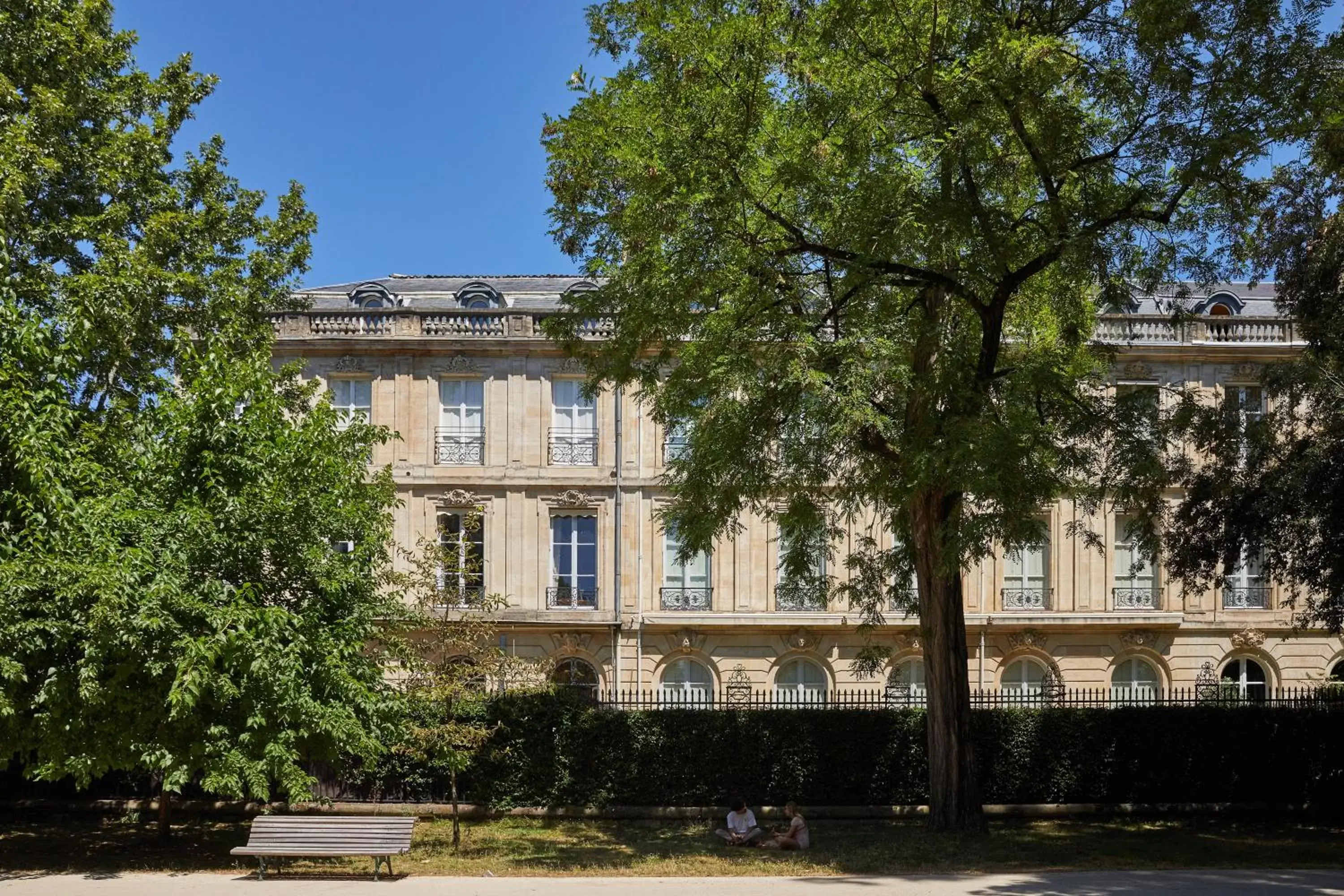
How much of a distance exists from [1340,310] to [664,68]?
9.99 m

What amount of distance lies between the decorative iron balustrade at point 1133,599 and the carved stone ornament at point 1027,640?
2052 millimetres

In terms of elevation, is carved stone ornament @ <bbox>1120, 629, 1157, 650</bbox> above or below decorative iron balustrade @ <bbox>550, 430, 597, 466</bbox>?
below

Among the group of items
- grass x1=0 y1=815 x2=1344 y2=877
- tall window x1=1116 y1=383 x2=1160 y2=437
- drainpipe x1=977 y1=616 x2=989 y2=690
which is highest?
tall window x1=1116 y1=383 x2=1160 y2=437

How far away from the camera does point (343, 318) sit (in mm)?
31531

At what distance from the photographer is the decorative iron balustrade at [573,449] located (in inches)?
1243

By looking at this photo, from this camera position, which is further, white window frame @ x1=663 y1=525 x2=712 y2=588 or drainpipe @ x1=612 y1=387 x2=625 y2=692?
white window frame @ x1=663 y1=525 x2=712 y2=588

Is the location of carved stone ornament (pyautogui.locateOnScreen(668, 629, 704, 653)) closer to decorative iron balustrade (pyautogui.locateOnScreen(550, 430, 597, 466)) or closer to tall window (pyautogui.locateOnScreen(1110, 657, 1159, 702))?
decorative iron balustrade (pyautogui.locateOnScreen(550, 430, 597, 466))

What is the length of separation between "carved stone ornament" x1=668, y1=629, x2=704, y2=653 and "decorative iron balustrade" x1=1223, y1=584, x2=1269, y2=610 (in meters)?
13.0

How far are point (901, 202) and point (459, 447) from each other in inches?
728

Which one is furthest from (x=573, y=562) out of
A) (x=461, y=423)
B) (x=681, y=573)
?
(x=461, y=423)

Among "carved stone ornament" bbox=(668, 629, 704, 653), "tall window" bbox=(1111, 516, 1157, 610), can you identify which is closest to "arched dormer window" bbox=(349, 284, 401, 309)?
"carved stone ornament" bbox=(668, 629, 704, 653)

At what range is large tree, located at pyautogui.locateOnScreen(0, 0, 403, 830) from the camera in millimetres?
13914

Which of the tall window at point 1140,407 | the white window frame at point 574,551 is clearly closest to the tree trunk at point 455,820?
the tall window at point 1140,407

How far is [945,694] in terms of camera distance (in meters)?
17.3
